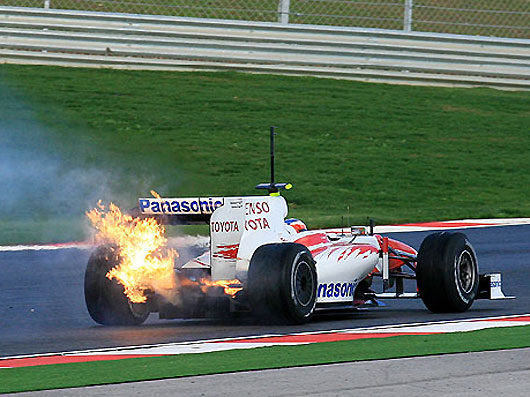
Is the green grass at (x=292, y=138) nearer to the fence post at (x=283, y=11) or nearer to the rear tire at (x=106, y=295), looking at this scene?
the fence post at (x=283, y=11)

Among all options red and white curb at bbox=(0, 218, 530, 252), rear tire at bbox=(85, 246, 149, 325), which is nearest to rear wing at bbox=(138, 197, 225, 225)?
rear tire at bbox=(85, 246, 149, 325)

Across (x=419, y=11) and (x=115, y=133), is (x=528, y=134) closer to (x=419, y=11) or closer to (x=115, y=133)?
(x=419, y=11)

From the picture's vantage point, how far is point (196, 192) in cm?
1185

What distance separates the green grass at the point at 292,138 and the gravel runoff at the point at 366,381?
7.50m

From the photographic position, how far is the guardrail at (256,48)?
23.6m

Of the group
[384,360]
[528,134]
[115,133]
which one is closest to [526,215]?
[528,134]

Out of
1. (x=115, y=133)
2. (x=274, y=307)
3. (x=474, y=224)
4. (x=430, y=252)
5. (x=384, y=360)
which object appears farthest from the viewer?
(x=115, y=133)

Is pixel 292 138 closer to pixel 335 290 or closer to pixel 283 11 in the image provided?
pixel 283 11

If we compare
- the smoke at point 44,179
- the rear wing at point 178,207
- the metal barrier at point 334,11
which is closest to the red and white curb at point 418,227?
the smoke at point 44,179

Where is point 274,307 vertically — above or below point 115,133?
below

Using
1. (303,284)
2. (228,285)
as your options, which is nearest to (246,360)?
(303,284)

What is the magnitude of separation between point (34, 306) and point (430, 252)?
12.3ft

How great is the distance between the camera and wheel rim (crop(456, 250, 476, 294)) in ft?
34.9

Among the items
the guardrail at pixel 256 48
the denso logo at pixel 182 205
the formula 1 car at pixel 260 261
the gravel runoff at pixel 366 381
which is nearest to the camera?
the gravel runoff at pixel 366 381
